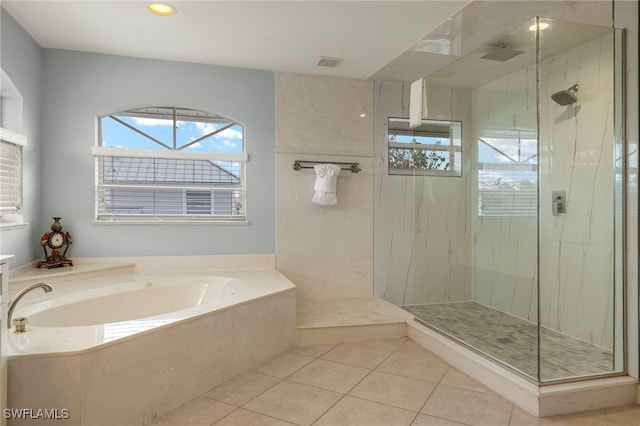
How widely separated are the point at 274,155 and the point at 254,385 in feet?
6.96

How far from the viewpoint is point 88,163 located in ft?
10.9

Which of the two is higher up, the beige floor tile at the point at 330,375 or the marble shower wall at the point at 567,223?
the marble shower wall at the point at 567,223

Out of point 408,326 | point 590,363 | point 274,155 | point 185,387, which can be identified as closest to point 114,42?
point 274,155

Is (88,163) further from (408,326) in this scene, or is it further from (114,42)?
(408,326)

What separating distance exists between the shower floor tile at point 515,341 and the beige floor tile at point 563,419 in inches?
7.5

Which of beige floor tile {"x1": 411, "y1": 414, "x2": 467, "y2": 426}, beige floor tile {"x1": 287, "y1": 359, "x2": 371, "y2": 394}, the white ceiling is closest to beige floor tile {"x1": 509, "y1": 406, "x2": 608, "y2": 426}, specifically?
beige floor tile {"x1": 411, "y1": 414, "x2": 467, "y2": 426}

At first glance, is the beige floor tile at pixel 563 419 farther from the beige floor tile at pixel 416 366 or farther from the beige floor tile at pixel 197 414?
the beige floor tile at pixel 197 414

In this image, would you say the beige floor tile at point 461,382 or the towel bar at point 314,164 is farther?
the towel bar at point 314,164

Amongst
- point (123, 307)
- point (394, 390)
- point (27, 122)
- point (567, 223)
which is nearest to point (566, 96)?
point (567, 223)

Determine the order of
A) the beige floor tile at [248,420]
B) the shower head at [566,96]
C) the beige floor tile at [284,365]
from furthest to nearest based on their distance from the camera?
the shower head at [566,96]
the beige floor tile at [284,365]
the beige floor tile at [248,420]

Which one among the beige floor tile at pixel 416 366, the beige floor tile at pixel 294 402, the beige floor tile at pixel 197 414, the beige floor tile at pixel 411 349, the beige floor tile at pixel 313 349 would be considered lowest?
the beige floor tile at pixel 416 366

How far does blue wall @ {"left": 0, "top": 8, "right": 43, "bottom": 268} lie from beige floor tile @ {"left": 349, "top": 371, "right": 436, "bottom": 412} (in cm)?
252

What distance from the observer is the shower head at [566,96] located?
2.84 meters

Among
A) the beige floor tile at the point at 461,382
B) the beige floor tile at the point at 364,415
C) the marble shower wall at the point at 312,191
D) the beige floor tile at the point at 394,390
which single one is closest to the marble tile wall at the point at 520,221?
the marble shower wall at the point at 312,191
